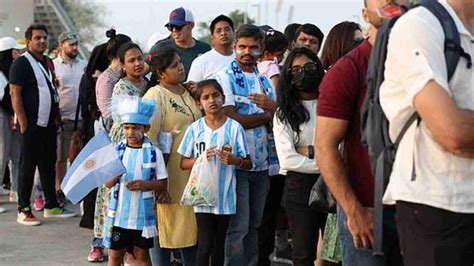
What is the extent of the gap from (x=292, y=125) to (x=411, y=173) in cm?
265

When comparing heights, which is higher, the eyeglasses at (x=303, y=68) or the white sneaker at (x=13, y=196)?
the eyeglasses at (x=303, y=68)

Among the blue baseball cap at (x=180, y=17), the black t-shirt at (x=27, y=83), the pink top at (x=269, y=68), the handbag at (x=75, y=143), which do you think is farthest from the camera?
the handbag at (x=75, y=143)

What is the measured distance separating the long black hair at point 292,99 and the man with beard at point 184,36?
88.1 inches

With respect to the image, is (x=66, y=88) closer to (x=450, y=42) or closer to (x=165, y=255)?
(x=165, y=255)

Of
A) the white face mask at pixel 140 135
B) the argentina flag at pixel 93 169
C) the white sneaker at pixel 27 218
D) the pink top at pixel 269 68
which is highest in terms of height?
the pink top at pixel 269 68

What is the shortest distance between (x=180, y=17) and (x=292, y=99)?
2511 mm

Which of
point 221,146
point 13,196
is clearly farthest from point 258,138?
point 13,196

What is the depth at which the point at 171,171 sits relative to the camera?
18.5 ft

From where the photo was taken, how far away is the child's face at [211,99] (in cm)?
532

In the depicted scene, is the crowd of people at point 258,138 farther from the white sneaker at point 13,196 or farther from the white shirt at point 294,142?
the white sneaker at point 13,196

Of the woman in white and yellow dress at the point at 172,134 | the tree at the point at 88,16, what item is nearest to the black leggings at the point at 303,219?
the woman in white and yellow dress at the point at 172,134

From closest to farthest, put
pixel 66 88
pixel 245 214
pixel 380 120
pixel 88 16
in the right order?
pixel 380 120
pixel 245 214
pixel 66 88
pixel 88 16

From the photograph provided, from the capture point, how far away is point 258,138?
5727mm

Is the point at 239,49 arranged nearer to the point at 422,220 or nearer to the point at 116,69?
the point at 116,69
